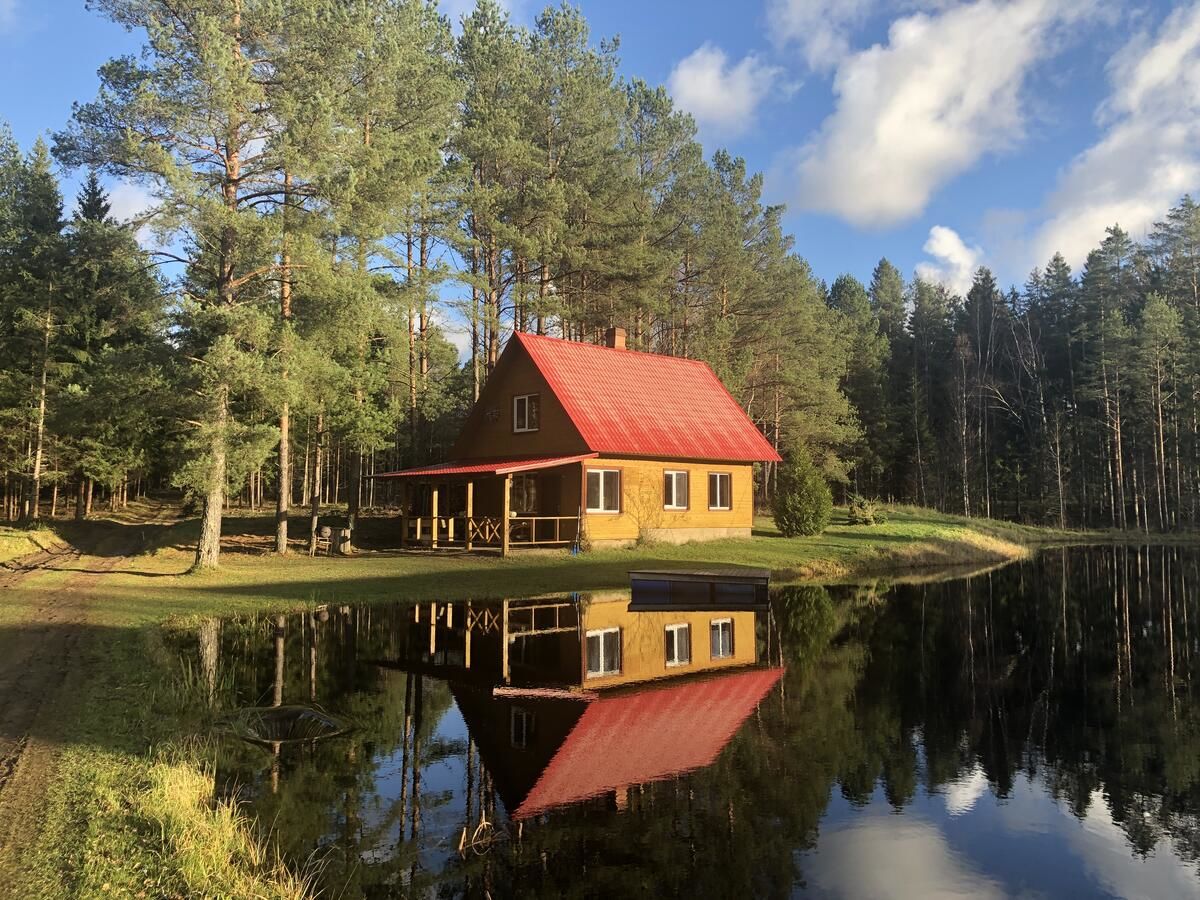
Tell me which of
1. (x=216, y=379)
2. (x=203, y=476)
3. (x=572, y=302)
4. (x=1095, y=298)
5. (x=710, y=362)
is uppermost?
(x=1095, y=298)

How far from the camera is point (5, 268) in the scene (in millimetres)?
31500

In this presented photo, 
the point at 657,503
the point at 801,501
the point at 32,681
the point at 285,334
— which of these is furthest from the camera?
the point at 801,501

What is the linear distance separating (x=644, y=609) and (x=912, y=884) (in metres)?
10.6

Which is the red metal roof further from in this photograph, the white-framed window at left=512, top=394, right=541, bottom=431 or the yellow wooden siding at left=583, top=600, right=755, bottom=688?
the yellow wooden siding at left=583, top=600, right=755, bottom=688

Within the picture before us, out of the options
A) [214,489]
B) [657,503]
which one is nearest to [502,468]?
[657,503]

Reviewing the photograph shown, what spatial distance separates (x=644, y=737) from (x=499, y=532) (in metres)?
17.8

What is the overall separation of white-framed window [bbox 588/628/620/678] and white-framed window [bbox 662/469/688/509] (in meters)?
14.0

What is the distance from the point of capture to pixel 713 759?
7.31 metres

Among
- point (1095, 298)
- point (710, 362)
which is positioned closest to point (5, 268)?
point (710, 362)

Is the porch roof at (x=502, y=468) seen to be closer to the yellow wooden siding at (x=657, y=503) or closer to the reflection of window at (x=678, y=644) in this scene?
the yellow wooden siding at (x=657, y=503)

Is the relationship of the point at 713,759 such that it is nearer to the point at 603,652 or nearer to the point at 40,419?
the point at 603,652

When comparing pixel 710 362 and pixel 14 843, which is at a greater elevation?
pixel 710 362

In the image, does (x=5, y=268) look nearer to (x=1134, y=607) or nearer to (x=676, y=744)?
(x=676, y=744)

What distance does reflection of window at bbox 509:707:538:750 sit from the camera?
7641 mm
